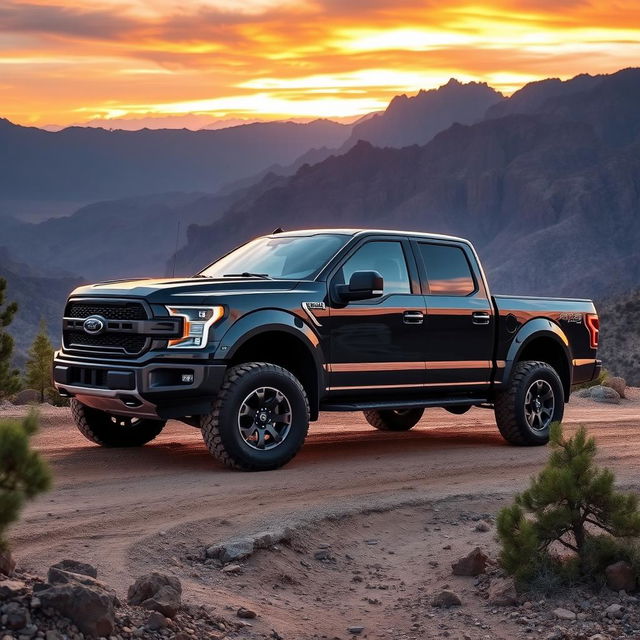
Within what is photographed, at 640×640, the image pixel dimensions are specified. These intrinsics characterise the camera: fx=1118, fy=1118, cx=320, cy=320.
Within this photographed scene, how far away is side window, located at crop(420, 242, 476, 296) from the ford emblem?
335 cm

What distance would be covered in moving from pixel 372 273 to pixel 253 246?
178 cm

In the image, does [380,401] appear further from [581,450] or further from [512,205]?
[512,205]

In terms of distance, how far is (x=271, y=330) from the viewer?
31.7 ft

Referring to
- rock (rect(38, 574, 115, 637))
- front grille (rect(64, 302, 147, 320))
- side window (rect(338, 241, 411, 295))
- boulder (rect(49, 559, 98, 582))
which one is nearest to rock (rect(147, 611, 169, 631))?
rock (rect(38, 574, 115, 637))

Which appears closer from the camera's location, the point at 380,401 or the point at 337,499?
the point at 337,499

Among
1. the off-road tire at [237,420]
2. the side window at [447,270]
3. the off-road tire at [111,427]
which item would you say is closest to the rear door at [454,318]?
the side window at [447,270]

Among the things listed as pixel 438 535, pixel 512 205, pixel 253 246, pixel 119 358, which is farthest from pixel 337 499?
pixel 512 205

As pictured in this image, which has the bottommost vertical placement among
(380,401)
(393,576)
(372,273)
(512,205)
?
(393,576)

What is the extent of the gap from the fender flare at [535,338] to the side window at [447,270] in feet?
2.74

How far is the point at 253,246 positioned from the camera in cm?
1123

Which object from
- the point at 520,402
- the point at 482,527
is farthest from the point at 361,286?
the point at 520,402

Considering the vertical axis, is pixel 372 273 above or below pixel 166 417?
above

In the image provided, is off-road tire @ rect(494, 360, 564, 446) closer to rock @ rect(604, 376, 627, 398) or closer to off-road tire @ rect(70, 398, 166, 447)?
off-road tire @ rect(70, 398, 166, 447)

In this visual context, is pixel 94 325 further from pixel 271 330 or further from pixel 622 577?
pixel 622 577
